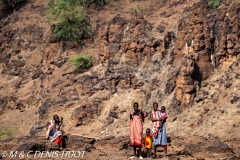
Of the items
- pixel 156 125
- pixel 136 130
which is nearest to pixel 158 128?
pixel 156 125

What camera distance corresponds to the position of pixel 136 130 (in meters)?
8.90

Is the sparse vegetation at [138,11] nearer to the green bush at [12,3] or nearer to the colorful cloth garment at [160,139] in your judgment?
the green bush at [12,3]

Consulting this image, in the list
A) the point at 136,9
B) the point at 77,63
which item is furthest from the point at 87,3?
the point at 77,63

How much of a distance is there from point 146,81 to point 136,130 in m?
9.54

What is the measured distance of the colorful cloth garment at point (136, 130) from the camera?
8.86m

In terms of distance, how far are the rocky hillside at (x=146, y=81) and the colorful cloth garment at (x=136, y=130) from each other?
3.72 ft

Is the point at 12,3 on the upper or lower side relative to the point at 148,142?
upper

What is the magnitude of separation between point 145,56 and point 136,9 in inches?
316

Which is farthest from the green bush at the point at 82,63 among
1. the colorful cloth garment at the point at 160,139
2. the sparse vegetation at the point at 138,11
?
the colorful cloth garment at the point at 160,139

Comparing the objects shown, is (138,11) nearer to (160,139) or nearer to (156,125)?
(156,125)

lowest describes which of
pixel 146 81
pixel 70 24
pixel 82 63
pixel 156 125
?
pixel 146 81

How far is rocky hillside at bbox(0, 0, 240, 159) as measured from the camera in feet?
46.6

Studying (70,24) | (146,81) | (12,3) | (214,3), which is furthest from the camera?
(12,3)

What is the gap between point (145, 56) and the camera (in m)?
19.4
